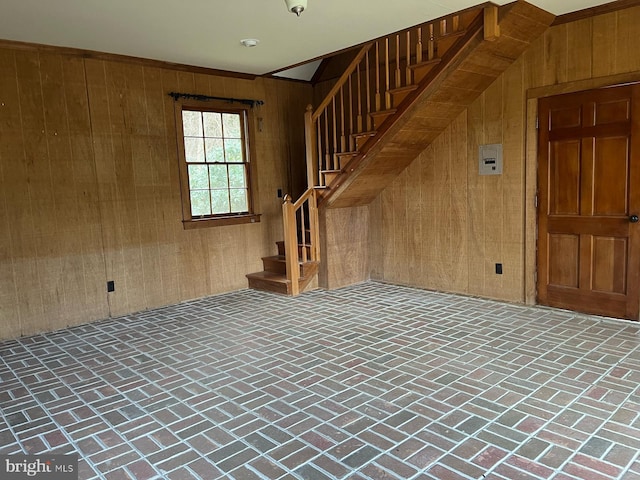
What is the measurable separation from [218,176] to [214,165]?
0.48 ft

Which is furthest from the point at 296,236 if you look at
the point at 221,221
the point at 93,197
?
the point at 93,197

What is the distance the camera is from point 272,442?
250 centimetres

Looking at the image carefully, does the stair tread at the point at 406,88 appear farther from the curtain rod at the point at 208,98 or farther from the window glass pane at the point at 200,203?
the window glass pane at the point at 200,203

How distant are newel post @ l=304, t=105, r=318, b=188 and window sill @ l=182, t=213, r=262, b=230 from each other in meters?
0.95

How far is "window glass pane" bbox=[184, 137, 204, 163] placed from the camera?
18.6 ft

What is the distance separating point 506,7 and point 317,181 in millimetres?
2923

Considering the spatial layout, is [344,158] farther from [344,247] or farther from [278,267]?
[278,267]

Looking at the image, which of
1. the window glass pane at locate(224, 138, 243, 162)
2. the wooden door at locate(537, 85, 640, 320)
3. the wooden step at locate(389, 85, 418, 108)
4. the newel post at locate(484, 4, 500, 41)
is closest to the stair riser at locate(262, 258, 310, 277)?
the window glass pane at locate(224, 138, 243, 162)

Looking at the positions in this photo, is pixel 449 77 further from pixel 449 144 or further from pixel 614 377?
pixel 614 377

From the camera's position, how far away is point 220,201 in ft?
19.8

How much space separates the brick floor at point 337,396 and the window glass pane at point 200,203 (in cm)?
156

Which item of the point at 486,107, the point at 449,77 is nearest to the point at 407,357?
the point at 449,77

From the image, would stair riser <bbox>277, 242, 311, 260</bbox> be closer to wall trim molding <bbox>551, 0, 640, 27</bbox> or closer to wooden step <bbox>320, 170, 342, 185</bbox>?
wooden step <bbox>320, 170, 342, 185</bbox>

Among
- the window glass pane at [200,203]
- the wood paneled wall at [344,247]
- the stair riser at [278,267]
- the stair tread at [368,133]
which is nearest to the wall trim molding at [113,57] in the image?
the window glass pane at [200,203]
